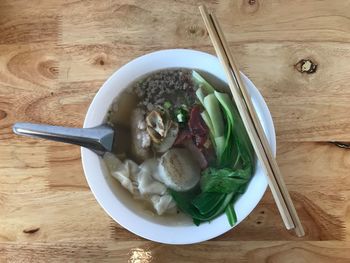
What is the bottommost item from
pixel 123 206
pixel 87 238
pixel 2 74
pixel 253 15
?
pixel 87 238

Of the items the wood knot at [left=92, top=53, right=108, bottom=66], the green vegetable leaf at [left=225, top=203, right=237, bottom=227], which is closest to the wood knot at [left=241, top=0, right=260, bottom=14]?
the wood knot at [left=92, top=53, right=108, bottom=66]

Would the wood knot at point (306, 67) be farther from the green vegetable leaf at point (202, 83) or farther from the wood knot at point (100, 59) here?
the wood knot at point (100, 59)

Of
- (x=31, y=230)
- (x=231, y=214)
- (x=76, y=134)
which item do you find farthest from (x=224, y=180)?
(x=31, y=230)

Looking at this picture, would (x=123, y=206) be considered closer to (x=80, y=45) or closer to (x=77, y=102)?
(x=77, y=102)

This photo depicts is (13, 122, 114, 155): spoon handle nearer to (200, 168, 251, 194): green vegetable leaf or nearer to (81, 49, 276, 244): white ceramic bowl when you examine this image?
(81, 49, 276, 244): white ceramic bowl

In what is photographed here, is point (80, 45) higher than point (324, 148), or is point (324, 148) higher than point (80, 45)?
point (80, 45)

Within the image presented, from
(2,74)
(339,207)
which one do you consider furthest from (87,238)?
(339,207)

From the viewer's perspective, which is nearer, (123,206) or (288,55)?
(123,206)
